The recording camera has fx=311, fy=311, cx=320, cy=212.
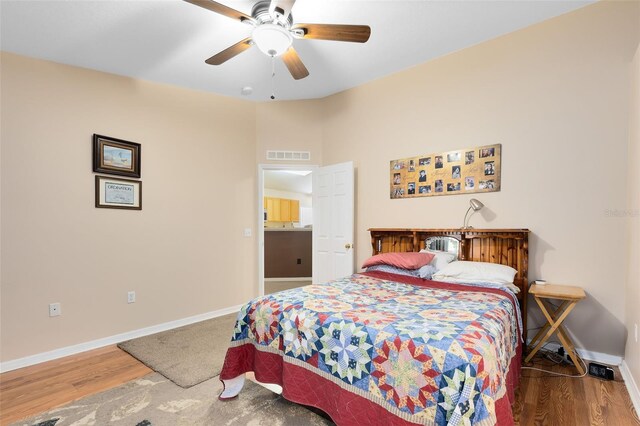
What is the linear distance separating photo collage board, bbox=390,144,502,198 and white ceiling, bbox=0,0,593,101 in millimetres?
1128

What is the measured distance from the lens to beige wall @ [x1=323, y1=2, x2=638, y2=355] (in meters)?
2.57

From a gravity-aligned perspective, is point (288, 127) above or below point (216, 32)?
below

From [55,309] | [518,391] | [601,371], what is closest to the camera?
[518,391]

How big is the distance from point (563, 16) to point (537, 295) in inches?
97.6

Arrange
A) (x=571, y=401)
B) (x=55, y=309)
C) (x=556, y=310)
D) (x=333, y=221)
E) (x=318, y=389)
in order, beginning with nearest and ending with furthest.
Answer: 1. (x=318, y=389)
2. (x=571, y=401)
3. (x=556, y=310)
4. (x=55, y=309)
5. (x=333, y=221)

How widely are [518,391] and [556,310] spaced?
3.03 ft

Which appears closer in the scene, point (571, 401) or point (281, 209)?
point (571, 401)

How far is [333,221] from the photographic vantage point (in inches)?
168

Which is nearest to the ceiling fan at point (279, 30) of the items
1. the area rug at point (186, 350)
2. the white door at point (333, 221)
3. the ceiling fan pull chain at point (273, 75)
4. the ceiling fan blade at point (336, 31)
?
the ceiling fan blade at point (336, 31)

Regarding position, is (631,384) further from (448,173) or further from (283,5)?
(283,5)

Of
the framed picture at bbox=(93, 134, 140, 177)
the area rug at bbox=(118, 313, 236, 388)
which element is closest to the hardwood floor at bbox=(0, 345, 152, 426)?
the area rug at bbox=(118, 313, 236, 388)

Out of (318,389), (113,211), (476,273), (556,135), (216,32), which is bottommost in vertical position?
(318,389)

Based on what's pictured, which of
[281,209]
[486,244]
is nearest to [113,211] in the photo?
[486,244]

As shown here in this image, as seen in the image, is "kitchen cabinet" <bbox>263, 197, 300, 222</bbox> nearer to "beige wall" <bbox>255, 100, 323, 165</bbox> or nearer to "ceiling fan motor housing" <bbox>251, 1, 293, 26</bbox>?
"beige wall" <bbox>255, 100, 323, 165</bbox>
